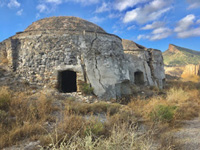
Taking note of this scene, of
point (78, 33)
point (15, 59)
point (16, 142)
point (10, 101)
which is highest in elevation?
point (78, 33)

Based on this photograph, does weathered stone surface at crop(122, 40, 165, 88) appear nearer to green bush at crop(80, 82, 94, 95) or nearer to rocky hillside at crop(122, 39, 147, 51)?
rocky hillside at crop(122, 39, 147, 51)

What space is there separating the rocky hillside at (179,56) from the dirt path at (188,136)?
44.1 meters

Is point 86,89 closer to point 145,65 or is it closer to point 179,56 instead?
point 145,65

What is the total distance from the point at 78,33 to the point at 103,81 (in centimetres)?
269

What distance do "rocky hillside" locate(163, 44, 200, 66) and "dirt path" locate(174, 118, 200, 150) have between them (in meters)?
44.1

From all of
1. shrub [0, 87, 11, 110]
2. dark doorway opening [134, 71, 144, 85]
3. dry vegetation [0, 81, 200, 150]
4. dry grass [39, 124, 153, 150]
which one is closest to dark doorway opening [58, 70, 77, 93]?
dry vegetation [0, 81, 200, 150]

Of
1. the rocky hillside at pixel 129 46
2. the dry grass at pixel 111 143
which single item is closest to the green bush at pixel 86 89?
the dry grass at pixel 111 143

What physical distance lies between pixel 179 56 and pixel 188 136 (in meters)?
51.7

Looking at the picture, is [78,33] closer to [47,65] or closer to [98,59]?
[98,59]

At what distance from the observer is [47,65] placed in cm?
691

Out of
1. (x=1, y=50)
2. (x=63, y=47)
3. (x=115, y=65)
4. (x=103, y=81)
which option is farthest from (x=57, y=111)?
(x=1, y=50)

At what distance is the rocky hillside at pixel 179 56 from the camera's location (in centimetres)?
4428

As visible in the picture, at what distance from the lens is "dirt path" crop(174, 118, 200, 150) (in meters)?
2.84

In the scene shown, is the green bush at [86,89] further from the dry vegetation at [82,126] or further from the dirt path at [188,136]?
the dirt path at [188,136]
